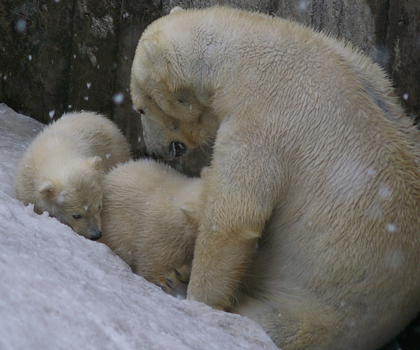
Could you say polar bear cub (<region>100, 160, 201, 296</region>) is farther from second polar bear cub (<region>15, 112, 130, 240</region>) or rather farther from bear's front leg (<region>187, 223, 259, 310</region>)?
bear's front leg (<region>187, 223, 259, 310</region>)

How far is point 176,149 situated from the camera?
11.8 feet

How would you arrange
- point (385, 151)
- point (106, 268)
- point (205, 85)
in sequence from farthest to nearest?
point (205, 85), point (385, 151), point (106, 268)

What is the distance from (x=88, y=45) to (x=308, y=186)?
9.70ft

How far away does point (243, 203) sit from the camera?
284 cm

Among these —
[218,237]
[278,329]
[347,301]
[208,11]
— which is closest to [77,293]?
[218,237]

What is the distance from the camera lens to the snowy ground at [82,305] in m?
1.67

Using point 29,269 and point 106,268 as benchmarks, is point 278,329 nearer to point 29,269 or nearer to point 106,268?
point 106,268

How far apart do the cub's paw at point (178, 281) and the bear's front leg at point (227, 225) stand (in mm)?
243

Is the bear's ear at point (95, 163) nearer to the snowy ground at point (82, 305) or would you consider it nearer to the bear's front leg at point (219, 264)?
the snowy ground at point (82, 305)

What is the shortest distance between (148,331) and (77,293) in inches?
11.3

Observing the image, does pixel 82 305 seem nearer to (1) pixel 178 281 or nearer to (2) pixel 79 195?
(1) pixel 178 281

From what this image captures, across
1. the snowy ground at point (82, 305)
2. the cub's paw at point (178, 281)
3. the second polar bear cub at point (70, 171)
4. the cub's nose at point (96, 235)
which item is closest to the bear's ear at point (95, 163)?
the second polar bear cub at point (70, 171)

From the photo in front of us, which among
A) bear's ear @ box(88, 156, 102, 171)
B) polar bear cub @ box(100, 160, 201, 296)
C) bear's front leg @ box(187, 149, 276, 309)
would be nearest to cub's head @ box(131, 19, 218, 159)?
polar bear cub @ box(100, 160, 201, 296)

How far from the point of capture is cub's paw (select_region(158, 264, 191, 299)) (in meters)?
3.31
